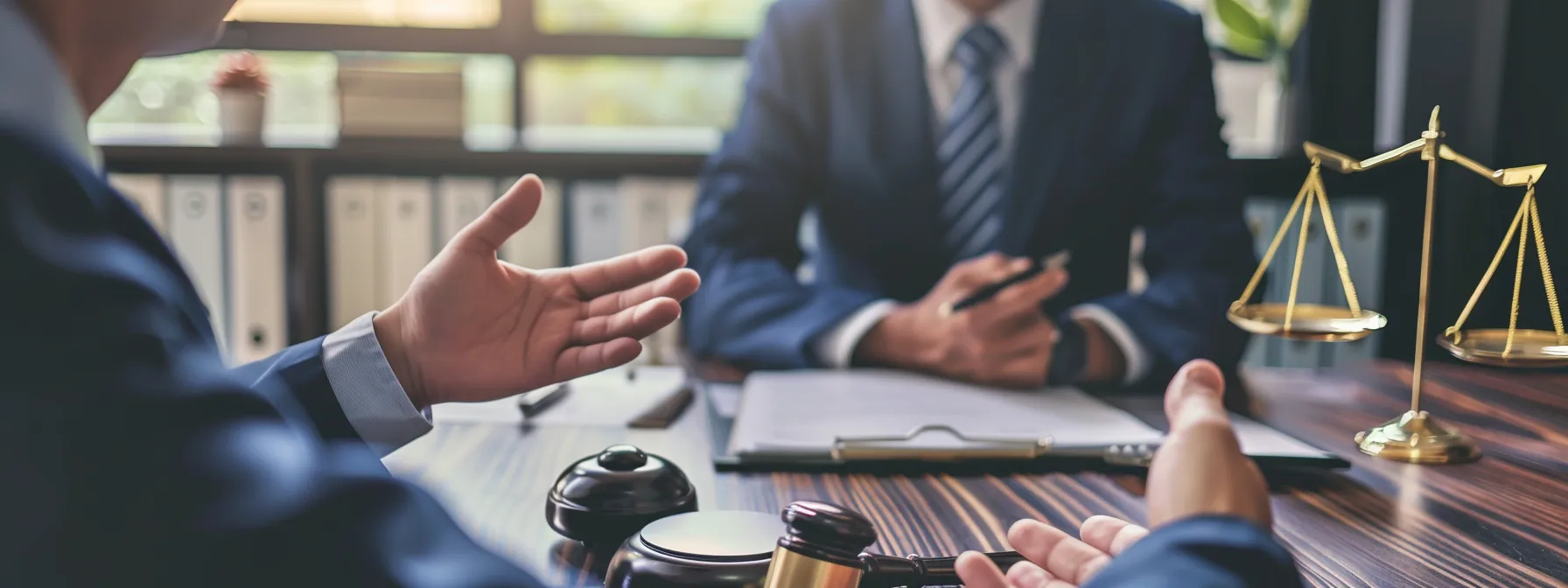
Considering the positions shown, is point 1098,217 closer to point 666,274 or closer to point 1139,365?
point 1139,365

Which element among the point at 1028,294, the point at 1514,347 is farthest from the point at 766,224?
the point at 1514,347

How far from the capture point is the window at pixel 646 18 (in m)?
2.77

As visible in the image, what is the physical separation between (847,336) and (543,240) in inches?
51.4

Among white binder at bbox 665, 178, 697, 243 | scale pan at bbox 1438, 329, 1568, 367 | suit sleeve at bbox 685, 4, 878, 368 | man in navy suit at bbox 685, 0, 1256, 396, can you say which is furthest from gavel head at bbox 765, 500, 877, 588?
white binder at bbox 665, 178, 697, 243

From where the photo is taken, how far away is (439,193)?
8.15ft

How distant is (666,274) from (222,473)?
1.84 feet

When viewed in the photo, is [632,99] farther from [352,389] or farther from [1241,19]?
[352,389]

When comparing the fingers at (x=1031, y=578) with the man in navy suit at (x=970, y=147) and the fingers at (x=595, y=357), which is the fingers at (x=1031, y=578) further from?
the man in navy suit at (x=970, y=147)

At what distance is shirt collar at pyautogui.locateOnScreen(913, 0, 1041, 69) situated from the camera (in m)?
1.75

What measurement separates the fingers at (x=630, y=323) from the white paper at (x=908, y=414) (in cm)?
14

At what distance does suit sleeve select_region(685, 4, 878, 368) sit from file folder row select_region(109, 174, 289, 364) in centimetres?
118

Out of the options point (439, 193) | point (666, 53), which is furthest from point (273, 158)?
point (666, 53)

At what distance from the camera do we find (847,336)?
1385mm

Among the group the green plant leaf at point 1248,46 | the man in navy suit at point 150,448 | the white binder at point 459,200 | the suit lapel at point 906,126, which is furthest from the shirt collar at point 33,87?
the green plant leaf at point 1248,46
